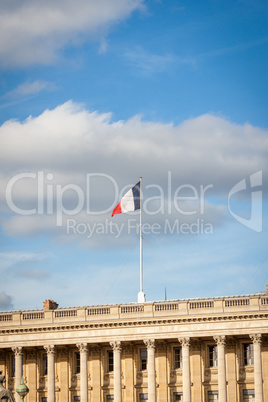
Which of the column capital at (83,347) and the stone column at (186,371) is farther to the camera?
the column capital at (83,347)

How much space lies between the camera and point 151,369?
9281 cm

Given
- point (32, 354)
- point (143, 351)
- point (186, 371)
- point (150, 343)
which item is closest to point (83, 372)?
point (143, 351)

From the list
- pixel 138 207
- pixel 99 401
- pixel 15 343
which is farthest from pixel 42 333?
pixel 138 207

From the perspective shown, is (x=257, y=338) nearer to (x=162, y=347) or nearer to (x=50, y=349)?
(x=162, y=347)

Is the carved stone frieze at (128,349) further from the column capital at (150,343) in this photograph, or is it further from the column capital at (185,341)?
the column capital at (185,341)

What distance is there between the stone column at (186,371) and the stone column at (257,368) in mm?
6607

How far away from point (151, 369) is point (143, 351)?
10.5 feet

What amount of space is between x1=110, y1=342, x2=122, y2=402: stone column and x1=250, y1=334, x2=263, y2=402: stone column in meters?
13.9

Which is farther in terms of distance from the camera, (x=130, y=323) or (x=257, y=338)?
(x=130, y=323)

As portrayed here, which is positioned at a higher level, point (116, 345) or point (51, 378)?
point (116, 345)

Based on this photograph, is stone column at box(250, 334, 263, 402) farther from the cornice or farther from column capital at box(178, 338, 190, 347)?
column capital at box(178, 338, 190, 347)

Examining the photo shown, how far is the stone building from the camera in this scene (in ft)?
298

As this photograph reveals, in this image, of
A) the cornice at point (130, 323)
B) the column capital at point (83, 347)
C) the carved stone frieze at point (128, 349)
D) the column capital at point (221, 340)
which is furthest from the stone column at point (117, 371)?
the column capital at point (221, 340)

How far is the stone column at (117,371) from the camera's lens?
93.3 m
